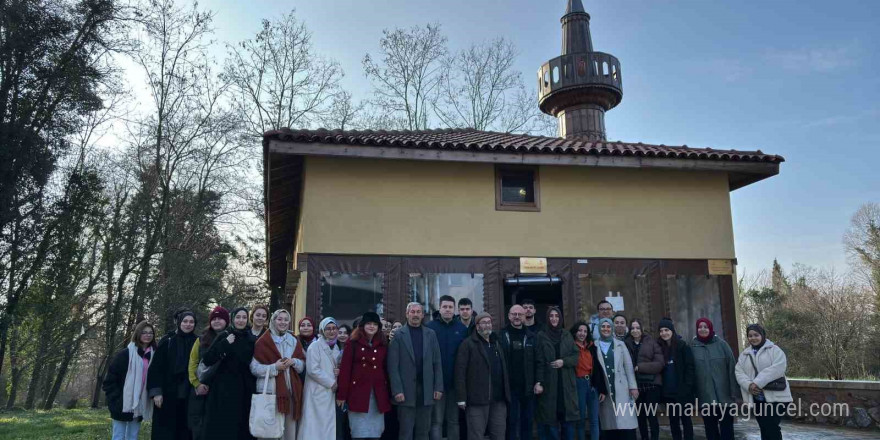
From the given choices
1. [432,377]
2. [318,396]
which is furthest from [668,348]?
[318,396]

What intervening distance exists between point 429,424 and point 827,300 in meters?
21.5

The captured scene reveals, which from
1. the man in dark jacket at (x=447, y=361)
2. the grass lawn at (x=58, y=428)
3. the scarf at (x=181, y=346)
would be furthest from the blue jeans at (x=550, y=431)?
the grass lawn at (x=58, y=428)

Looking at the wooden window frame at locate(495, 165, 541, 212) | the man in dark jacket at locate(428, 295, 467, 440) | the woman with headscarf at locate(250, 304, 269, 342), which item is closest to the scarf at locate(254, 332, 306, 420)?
the woman with headscarf at locate(250, 304, 269, 342)

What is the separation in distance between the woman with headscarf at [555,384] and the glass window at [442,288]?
2.52 metres

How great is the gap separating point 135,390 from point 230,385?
147 centimetres

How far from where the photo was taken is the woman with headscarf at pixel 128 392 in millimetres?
6262

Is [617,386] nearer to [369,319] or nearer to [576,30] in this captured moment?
[369,319]

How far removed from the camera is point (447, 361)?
21.3 feet

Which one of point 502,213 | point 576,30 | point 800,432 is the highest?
point 576,30

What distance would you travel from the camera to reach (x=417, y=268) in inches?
362

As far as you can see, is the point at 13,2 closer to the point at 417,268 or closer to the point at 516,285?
the point at 417,268

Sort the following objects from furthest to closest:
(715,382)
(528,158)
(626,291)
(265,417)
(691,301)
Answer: (691,301) < (626,291) < (528,158) < (715,382) < (265,417)

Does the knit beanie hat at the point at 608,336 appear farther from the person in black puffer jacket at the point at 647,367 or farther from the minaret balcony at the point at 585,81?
the minaret balcony at the point at 585,81

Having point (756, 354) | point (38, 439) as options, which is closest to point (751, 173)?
point (756, 354)
